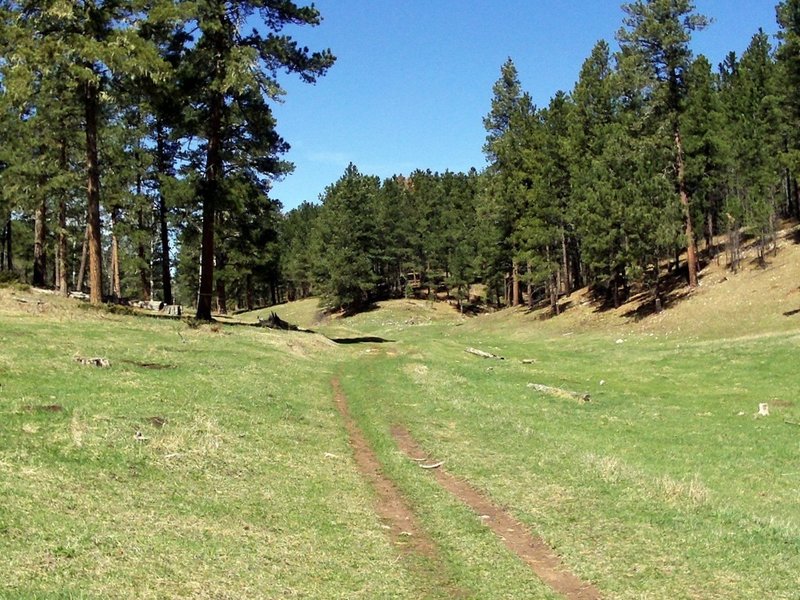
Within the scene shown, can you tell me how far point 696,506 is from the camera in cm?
1221

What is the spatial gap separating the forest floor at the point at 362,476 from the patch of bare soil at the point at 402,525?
43mm

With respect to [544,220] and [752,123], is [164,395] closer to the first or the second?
[544,220]

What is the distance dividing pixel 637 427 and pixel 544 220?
41.5 meters

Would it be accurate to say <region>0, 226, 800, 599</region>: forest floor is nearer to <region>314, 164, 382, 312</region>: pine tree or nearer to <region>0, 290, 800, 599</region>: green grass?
<region>0, 290, 800, 599</region>: green grass

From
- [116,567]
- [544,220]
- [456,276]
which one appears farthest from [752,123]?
[116,567]

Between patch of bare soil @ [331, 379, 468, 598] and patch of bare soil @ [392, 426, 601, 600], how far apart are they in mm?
1232

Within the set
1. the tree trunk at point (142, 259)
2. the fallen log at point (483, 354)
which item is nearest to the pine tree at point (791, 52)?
the fallen log at point (483, 354)

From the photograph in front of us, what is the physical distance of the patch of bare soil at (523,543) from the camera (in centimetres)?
905

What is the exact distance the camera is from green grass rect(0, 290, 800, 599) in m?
8.45

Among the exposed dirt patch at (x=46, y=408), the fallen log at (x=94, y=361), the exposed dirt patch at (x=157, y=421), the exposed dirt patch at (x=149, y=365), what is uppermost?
the fallen log at (x=94, y=361)

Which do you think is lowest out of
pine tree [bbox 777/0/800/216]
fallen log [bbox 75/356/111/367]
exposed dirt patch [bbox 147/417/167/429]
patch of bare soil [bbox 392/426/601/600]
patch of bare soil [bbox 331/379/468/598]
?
patch of bare soil [bbox 392/426/601/600]

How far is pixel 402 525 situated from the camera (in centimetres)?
1102

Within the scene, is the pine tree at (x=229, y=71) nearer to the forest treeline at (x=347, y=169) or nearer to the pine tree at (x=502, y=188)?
the forest treeline at (x=347, y=169)

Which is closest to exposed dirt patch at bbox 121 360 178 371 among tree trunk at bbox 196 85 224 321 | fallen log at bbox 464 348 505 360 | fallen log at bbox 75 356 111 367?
fallen log at bbox 75 356 111 367
